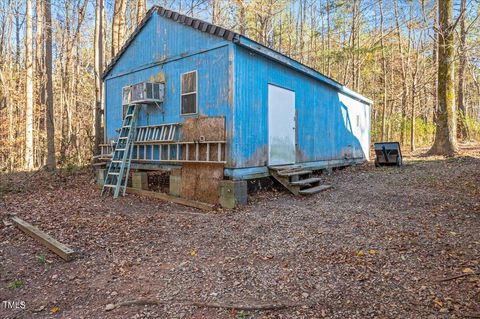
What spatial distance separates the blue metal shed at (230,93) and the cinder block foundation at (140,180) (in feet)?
1.31

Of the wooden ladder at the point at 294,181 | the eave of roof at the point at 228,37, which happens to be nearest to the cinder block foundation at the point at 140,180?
the wooden ladder at the point at 294,181

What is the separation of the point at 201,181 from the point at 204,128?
122 cm

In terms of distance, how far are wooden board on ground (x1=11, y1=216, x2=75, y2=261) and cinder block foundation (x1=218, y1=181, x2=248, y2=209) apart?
10.00 ft

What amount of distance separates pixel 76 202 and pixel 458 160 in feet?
38.4

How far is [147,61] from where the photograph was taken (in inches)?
359

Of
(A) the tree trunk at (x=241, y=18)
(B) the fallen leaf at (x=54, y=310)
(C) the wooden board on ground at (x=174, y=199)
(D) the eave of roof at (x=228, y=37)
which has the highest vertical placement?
(A) the tree trunk at (x=241, y=18)

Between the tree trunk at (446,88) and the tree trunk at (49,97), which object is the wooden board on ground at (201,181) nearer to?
the tree trunk at (49,97)

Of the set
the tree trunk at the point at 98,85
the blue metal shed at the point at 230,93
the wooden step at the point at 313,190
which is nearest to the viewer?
the blue metal shed at the point at 230,93

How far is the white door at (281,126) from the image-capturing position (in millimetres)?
7840

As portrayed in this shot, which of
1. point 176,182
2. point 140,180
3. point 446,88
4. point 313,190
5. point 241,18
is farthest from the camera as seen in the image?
point 241,18

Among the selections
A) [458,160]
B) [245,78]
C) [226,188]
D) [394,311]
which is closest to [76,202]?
[226,188]

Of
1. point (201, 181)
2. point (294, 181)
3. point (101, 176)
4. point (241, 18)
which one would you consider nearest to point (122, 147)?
point (101, 176)

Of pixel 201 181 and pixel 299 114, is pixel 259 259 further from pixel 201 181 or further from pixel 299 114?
pixel 299 114

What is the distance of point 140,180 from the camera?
8516 mm
